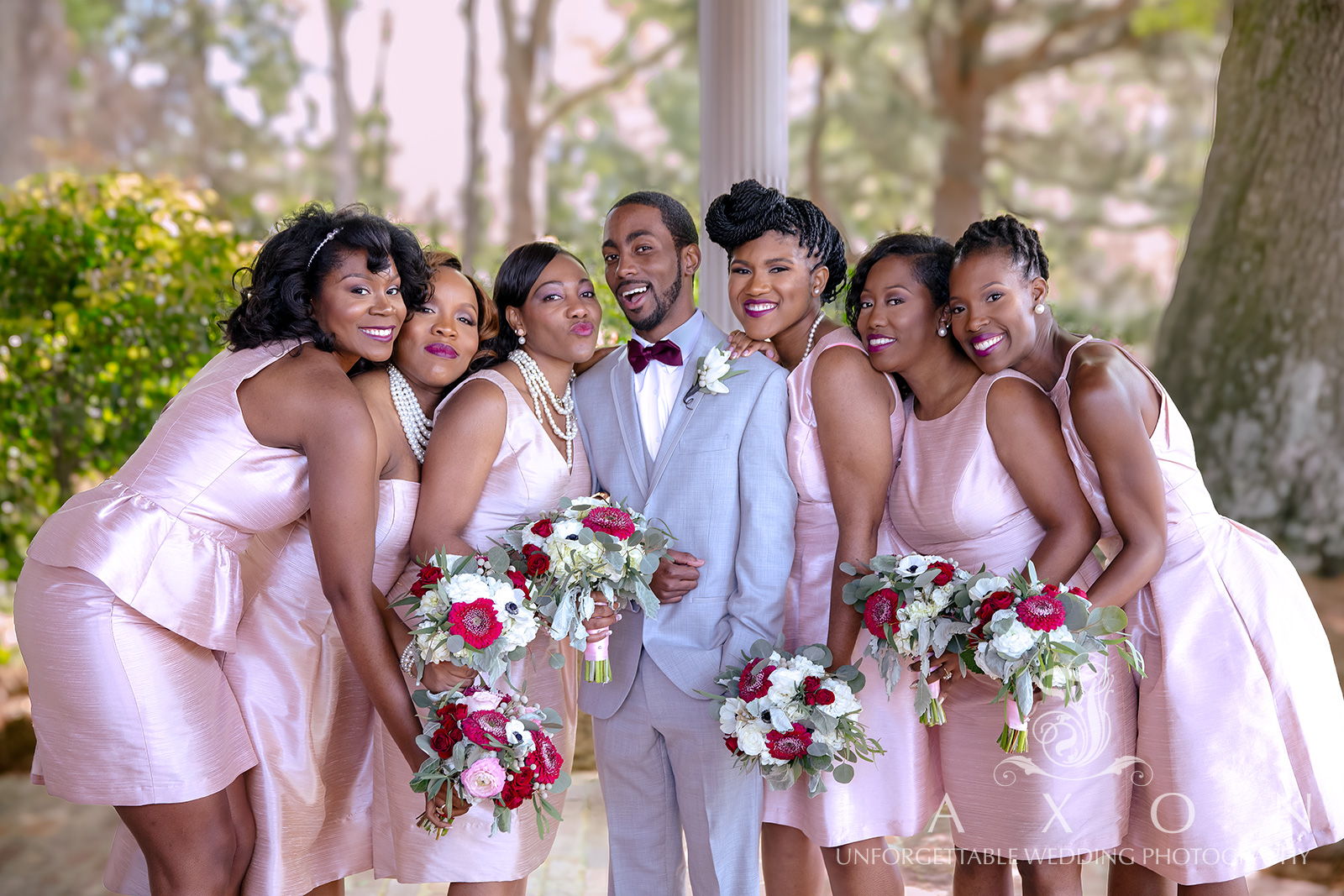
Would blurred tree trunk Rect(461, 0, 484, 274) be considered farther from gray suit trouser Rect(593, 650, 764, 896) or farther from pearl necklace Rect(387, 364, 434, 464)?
gray suit trouser Rect(593, 650, 764, 896)

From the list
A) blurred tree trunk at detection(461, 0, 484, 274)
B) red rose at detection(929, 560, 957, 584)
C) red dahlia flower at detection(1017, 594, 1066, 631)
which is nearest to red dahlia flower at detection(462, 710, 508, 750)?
red rose at detection(929, 560, 957, 584)

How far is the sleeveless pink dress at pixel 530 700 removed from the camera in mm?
3283

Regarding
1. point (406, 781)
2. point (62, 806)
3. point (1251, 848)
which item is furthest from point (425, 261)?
point (62, 806)

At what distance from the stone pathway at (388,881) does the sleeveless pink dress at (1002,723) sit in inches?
67.0

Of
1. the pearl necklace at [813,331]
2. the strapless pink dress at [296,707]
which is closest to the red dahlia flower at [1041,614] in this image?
the pearl necklace at [813,331]

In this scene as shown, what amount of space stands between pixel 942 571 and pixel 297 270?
2217 millimetres

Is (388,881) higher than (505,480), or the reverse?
(505,480)

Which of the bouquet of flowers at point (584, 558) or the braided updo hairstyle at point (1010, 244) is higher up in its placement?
the braided updo hairstyle at point (1010, 244)

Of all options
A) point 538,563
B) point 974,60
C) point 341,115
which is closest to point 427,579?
point 538,563

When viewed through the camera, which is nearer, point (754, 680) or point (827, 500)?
point (754, 680)

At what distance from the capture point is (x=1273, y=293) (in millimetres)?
7559

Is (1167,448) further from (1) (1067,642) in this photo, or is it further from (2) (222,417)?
(2) (222,417)

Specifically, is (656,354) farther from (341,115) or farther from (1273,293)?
(341,115)

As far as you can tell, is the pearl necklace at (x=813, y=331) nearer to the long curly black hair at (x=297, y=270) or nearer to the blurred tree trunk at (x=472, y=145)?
the long curly black hair at (x=297, y=270)
